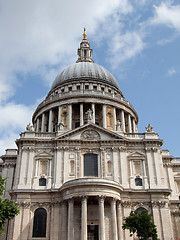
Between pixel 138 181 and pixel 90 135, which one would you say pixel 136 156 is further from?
pixel 90 135

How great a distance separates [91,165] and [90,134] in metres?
4.61

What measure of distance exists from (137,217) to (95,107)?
29232 millimetres

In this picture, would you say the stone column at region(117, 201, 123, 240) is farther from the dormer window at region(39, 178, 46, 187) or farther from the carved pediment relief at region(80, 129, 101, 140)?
the dormer window at region(39, 178, 46, 187)

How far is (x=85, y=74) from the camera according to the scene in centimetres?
6184

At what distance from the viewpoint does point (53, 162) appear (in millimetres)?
39969

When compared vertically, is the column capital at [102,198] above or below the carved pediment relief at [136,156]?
below

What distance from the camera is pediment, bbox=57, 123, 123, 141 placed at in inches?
1626

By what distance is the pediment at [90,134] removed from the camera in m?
41.3

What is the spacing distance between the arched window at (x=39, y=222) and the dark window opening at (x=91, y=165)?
24.6 ft

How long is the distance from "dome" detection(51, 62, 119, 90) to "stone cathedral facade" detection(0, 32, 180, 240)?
2123 cm

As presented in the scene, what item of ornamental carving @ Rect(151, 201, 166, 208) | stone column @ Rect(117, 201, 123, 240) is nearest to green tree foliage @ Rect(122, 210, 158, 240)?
stone column @ Rect(117, 201, 123, 240)

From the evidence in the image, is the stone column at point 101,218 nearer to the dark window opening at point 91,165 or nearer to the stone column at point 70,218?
the stone column at point 70,218

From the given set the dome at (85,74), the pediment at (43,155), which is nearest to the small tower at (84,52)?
the dome at (85,74)

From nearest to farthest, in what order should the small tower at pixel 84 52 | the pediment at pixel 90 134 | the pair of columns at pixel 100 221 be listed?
the pair of columns at pixel 100 221 < the pediment at pixel 90 134 < the small tower at pixel 84 52
